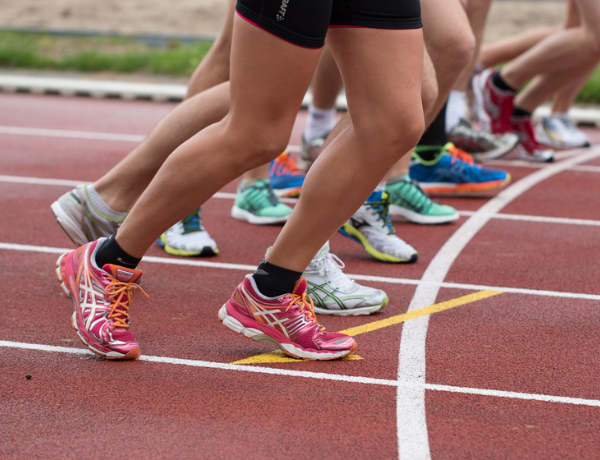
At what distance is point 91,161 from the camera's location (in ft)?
20.7

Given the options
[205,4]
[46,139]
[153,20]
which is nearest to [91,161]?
[46,139]

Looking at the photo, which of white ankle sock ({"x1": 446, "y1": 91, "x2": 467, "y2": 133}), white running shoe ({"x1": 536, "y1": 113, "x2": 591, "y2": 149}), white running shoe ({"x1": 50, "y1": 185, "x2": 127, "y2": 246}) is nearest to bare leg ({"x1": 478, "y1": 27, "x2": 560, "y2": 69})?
white running shoe ({"x1": 536, "y1": 113, "x2": 591, "y2": 149})

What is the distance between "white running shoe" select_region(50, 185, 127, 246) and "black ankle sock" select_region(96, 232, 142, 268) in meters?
0.71

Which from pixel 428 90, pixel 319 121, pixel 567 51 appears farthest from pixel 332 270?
pixel 567 51

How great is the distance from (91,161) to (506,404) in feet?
15.3

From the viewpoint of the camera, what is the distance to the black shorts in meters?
2.04

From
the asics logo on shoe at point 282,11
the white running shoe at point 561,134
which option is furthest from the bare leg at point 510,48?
the asics logo on shoe at point 282,11

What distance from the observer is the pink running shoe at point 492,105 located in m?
6.60

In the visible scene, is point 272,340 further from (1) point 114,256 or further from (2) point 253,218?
(2) point 253,218

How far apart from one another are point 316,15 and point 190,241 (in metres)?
1.86

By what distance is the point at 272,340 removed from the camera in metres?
2.52

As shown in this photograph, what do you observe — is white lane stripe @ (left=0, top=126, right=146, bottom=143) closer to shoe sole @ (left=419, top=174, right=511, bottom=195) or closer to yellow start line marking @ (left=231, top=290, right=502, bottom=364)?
shoe sole @ (left=419, top=174, right=511, bottom=195)

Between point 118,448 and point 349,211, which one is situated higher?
point 349,211

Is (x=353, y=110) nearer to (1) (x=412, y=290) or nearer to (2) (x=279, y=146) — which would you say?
(2) (x=279, y=146)
